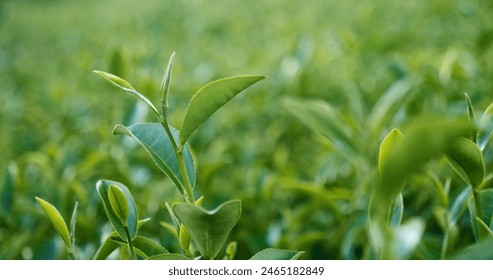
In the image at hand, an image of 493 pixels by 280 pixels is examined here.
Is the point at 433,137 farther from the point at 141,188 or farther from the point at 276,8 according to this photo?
the point at 276,8

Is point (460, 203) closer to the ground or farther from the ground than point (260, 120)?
farther from the ground

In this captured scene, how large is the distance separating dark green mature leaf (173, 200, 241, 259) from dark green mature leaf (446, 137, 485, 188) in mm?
225

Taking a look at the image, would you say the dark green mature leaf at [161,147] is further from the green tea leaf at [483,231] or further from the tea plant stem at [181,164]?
the green tea leaf at [483,231]

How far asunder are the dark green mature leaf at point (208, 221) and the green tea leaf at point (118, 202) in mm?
95

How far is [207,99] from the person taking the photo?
1.81 ft

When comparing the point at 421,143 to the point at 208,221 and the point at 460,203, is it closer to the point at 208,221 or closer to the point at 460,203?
the point at 208,221

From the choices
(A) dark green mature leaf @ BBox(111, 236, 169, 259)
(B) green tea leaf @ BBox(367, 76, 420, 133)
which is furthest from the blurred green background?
(A) dark green mature leaf @ BBox(111, 236, 169, 259)

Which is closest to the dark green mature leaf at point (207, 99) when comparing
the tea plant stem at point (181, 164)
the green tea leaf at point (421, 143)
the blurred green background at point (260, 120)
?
the tea plant stem at point (181, 164)

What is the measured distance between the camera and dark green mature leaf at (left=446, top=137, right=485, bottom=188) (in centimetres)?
50

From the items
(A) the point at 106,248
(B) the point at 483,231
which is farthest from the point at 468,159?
(A) the point at 106,248

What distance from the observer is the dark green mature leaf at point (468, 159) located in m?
0.50

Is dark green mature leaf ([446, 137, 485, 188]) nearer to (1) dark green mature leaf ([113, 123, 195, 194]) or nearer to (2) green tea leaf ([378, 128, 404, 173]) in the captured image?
(2) green tea leaf ([378, 128, 404, 173])

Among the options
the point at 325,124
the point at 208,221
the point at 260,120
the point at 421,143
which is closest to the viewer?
the point at 421,143

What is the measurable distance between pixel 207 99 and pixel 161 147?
9 centimetres
